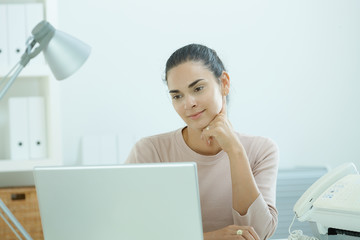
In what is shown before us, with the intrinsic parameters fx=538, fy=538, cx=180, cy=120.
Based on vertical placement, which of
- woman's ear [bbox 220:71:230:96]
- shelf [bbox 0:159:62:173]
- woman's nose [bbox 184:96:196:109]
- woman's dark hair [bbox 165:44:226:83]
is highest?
woman's dark hair [bbox 165:44:226:83]

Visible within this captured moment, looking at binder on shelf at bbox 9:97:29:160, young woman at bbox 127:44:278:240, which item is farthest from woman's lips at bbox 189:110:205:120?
binder on shelf at bbox 9:97:29:160

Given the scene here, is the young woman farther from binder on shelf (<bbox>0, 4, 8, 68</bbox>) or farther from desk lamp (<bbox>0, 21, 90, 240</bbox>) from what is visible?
binder on shelf (<bbox>0, 4, 8, 68</bbox>)

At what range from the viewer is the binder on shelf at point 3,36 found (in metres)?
2.67

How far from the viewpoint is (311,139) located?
3328 millimetres

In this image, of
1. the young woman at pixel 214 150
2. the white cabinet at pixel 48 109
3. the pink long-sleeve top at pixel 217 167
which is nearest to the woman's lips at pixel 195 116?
the young woman at pixel 214 150

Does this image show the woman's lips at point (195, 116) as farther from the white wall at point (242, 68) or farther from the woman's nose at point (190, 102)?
the white wall at point (242, 68)

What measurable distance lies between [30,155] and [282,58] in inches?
63.5

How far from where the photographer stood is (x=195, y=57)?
1.94 meters

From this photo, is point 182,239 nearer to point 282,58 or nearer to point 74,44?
point 74,44

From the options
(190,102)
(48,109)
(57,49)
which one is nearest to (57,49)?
(57,49)

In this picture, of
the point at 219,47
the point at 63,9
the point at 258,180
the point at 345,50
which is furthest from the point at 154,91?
the point at 258,180

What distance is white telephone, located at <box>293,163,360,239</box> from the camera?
1312 millimetres

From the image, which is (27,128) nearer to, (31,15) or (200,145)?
(31,15)

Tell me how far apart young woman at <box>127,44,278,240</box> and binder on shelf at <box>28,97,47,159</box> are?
91 centimetres
